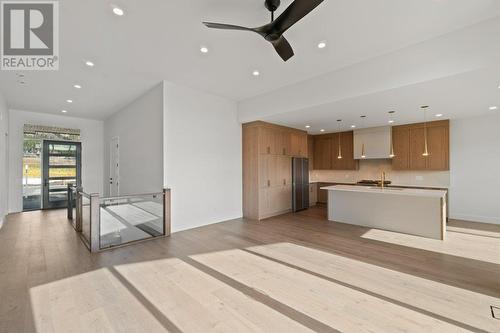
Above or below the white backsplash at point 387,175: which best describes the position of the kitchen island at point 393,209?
below

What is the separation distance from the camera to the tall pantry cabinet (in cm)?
595

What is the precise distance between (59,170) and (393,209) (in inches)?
410

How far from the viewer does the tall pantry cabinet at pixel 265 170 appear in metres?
5.95

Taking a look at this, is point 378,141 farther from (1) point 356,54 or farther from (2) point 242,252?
(2) point 242,252

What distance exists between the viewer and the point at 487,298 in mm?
2322

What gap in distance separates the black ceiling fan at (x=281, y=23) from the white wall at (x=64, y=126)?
8.19m

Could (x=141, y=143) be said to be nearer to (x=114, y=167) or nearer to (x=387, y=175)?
(x=114, y=167)

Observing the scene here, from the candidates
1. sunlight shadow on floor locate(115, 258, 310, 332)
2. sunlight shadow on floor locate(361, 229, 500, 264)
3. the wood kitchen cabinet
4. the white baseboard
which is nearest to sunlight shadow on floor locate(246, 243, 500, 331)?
sunlight shadow on floor locate(115, 258, 310, 332)

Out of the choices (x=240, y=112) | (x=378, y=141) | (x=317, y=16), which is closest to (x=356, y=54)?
(x=317, y=16)

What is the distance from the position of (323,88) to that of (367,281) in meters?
3.38

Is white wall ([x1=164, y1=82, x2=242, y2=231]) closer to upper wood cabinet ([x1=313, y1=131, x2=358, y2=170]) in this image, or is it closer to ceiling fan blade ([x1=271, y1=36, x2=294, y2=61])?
ceiling fan blade ([x1=271, y1=36, x2=294, y2=61])

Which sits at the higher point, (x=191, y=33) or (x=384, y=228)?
(x=191, y=33)

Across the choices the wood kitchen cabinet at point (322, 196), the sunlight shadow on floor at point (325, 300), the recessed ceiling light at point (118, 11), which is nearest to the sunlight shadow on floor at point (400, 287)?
the sunlight shadow on floor at point (325, 300)

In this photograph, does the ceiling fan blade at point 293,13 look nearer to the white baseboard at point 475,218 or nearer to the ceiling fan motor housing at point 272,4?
the ceiling fan motor housing at point 272,4
